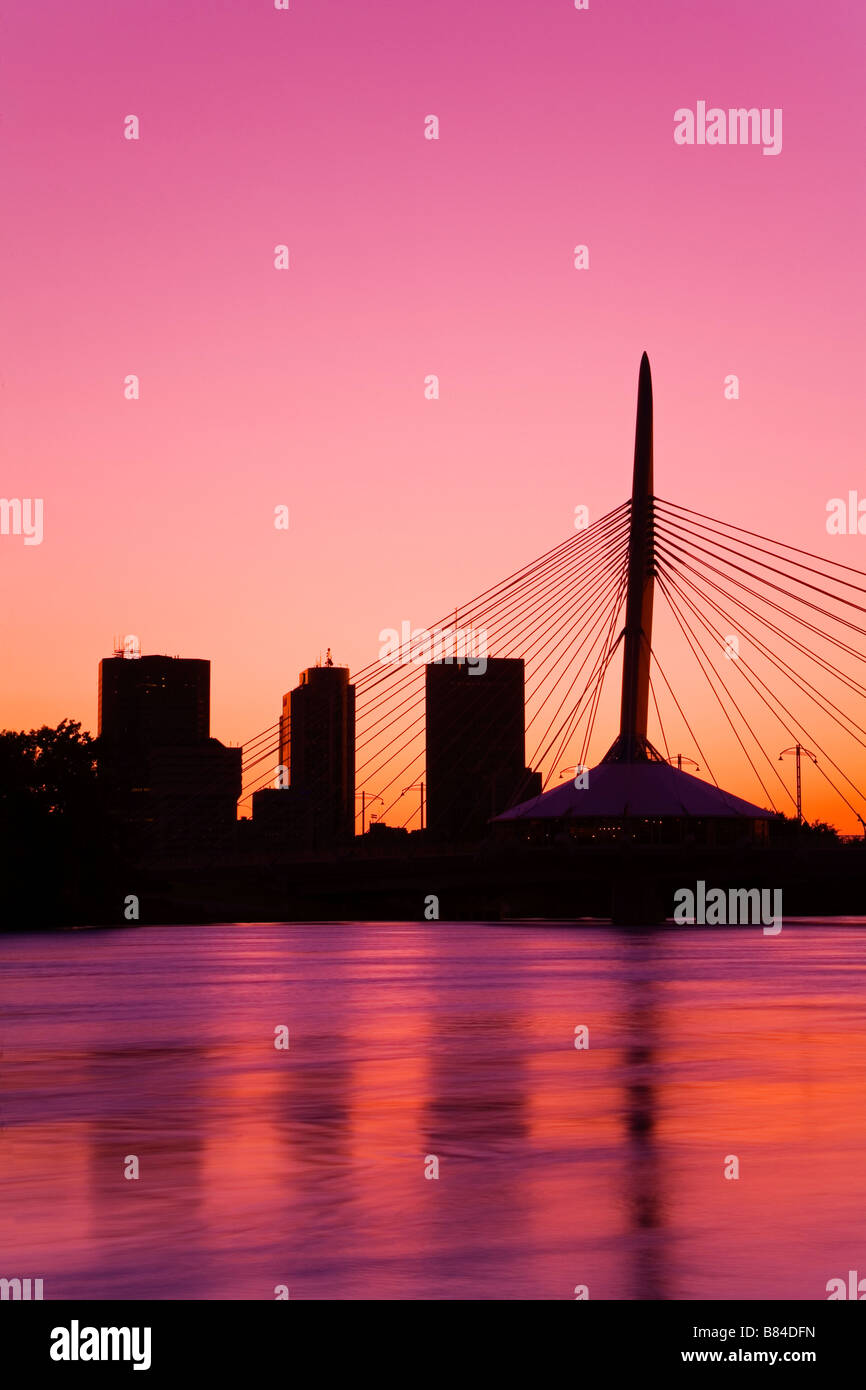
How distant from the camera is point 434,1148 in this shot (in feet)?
72.1

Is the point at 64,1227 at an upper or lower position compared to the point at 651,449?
lower

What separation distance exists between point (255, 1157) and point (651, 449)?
297 ft

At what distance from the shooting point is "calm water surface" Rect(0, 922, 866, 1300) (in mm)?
14617

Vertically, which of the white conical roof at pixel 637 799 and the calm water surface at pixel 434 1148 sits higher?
the white conical roof at pixel 637 799

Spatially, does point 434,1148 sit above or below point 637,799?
below

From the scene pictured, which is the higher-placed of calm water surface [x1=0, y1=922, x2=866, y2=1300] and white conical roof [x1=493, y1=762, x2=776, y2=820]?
white conical roof [x1=493, y1=762, x2=776, y2=820]

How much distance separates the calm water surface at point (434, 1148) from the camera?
14.6 meters

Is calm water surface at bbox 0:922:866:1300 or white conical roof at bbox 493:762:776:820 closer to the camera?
calm water surface at bbox 0:922:866:1300

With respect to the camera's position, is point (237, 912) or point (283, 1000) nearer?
point (283, 1000)

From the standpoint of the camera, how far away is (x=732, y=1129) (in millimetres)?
23828

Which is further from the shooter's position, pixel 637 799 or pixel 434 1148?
pixel 637 799

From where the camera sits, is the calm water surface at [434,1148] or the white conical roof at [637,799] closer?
the calm water surface at [434,1148]
